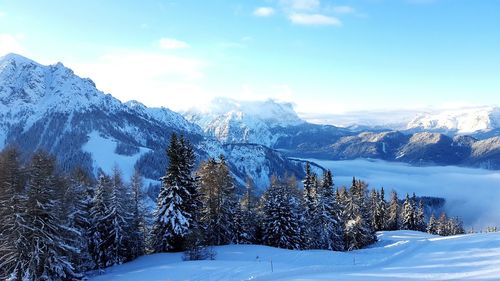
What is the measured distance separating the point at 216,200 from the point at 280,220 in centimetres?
879

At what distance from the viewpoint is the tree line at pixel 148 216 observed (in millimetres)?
27797

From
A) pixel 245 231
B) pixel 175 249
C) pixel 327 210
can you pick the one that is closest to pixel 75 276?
pixel 175 249

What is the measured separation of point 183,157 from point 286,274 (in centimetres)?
2180

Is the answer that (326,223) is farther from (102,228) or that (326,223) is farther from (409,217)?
(409,217)

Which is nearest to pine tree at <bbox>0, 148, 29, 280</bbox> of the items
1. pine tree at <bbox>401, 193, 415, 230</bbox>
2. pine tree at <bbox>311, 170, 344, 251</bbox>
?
pine tree at <bbox>311, 170, 344, 251</bbox>

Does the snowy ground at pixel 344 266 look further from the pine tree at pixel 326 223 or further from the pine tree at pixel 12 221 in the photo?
the pine tree at pixel 326 223

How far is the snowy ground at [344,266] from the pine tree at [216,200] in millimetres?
8267

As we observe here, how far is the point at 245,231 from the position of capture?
172 ft

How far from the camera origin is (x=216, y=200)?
48594 mm

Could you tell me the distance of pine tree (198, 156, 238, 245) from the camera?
48.0 meters

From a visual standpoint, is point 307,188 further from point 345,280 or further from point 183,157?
point 345,280

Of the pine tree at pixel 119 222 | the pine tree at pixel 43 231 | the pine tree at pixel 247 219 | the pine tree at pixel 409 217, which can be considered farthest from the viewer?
the pine tree at pixel 409 217

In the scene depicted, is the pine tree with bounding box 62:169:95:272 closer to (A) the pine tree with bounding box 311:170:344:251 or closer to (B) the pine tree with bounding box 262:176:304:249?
(B) the pine tree with bounding box 262:176:304:249

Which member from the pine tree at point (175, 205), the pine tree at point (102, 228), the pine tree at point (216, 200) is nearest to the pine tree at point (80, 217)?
the pine tree at point (102, 228)
